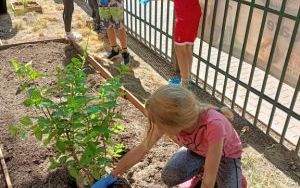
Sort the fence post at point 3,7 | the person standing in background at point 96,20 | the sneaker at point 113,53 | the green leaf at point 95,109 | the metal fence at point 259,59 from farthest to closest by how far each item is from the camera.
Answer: the fence post at point 3,7
the person standing in background at point 96,20
the sneaker at point 113,53
the metal fence at point 259,59
the green leaf at point 95,109

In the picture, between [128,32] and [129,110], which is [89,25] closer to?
[128,32]

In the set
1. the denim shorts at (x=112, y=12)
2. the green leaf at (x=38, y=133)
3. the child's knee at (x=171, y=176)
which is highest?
the green leaf at (x=38, y=133)

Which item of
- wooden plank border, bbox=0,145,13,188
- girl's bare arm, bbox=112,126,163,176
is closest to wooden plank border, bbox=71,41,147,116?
girl's bare arm, bbox=112,126,163,176

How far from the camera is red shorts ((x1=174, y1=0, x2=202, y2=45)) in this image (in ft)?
10.7

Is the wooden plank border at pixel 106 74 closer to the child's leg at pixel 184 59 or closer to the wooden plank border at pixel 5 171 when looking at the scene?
the child's leg at pixel 184 59

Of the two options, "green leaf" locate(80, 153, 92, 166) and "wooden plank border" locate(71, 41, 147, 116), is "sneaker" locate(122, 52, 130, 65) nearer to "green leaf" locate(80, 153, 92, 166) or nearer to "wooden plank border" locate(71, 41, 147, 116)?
"wooden plank border" locate(71, 41, 147, 116)

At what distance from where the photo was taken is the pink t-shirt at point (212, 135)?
5.89 ft

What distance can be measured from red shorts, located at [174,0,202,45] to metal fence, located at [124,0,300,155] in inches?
8.8

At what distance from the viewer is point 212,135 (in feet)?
5.85

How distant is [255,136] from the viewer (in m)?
3.16

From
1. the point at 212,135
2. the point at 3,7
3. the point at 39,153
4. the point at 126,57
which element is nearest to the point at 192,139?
the point at 212,135

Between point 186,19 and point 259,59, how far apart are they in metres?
0.74

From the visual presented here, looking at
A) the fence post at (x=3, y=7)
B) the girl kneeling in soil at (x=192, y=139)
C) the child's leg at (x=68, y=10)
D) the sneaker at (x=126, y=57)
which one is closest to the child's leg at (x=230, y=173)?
the girl kneeling in soil at (x=192, y=139)

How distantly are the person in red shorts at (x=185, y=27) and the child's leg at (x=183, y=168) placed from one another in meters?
1.44
